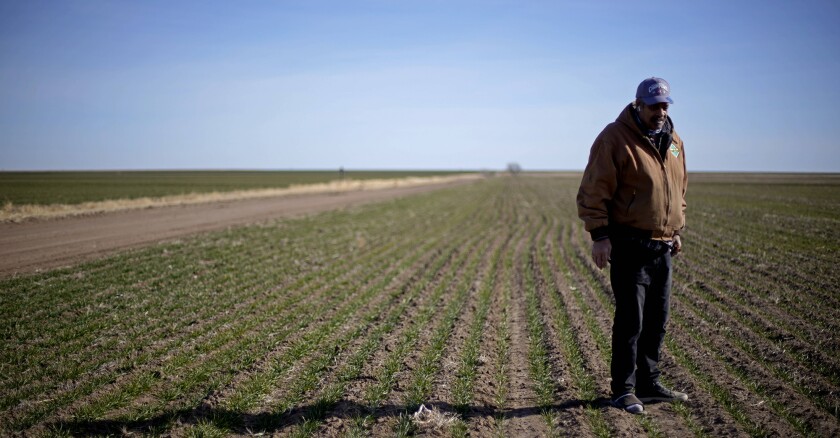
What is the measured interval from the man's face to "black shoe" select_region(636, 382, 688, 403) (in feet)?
8.21

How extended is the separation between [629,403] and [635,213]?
70.5 inches

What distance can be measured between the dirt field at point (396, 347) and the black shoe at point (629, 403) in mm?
99

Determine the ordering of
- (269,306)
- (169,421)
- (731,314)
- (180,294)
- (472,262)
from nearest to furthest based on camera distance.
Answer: (169,421) → (731,314) → (269,306) → (180,294) → (472,262)

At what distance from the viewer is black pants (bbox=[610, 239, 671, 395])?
3.98 meters

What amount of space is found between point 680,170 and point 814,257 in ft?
34.1

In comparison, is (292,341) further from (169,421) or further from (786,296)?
(786,296)

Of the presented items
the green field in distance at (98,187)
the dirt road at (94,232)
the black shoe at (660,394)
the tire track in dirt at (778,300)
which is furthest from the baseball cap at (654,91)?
the green field in distance at (98,187)

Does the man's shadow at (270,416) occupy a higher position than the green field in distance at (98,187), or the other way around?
the green field in distance at (98,187)

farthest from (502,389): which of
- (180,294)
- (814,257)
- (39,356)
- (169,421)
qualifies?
(814,257)

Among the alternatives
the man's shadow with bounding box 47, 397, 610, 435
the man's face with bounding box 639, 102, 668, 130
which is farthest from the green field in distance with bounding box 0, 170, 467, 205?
the man's face with bounding box 639, 102, 668, 130

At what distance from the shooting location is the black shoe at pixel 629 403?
4059 millimetres

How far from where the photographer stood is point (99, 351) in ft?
18.3

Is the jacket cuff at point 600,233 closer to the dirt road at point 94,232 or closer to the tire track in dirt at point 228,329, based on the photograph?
the tire track in dirt at point 228,329

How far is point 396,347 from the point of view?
5883 mm
